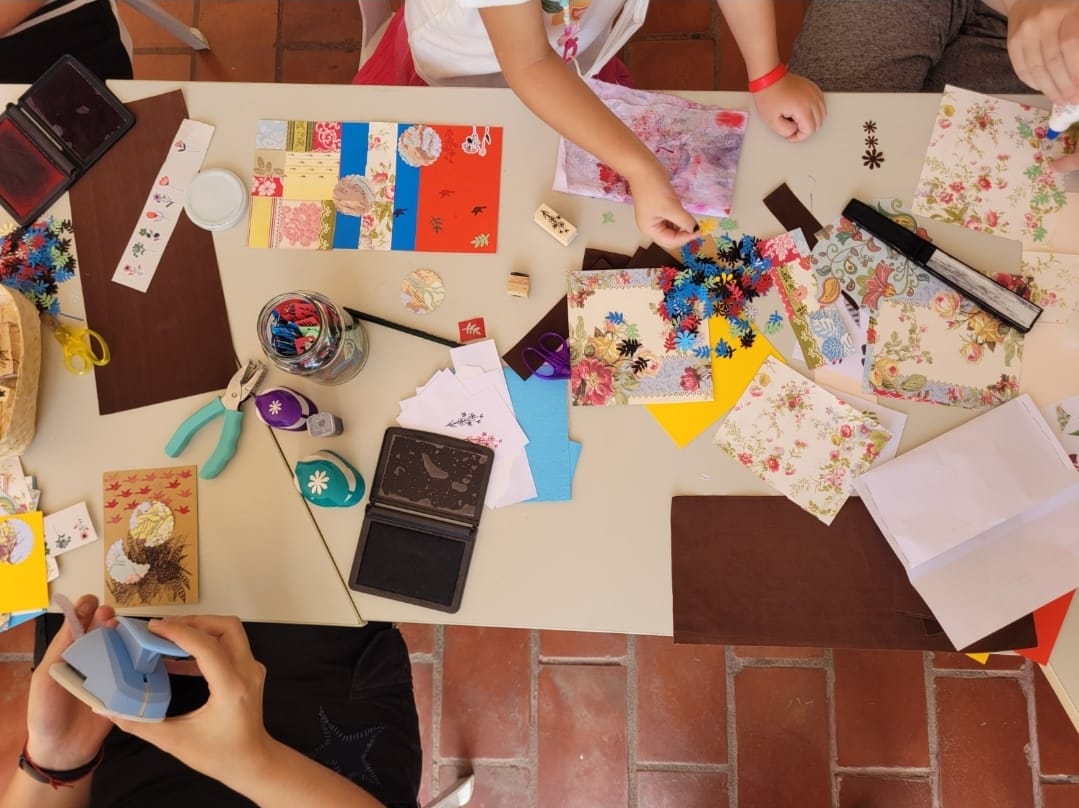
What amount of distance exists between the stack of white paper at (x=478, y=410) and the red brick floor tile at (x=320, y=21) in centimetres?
111

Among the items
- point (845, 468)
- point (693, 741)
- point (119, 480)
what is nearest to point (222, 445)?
point (119, 480)

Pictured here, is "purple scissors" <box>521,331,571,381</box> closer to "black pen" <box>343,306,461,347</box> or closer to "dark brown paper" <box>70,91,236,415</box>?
"black pen" <box>343,306,461,347</box>

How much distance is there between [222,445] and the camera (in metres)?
0.91

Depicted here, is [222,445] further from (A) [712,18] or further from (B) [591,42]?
(A) [712,18]

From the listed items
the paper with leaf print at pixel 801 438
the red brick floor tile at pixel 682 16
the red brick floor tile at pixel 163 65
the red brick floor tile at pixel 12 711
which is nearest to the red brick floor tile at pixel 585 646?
the paper with leaf print at pixel 801 438

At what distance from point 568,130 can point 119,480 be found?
0.70 metres

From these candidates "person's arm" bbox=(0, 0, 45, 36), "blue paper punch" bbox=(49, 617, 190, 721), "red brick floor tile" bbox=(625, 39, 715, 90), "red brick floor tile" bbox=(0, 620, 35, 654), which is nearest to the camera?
"blue paper punch" bbox=(49, 617, 190, 721)

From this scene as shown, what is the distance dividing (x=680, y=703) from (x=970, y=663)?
1.82 feet

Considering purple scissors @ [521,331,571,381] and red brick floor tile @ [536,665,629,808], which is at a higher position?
purple scissors @ [521,331,571,381]

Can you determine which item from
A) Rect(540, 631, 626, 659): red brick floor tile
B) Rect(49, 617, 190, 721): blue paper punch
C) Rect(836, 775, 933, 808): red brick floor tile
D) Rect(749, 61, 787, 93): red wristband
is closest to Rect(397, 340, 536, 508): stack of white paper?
Rect(49, 617, 190, 721): blue paper punch

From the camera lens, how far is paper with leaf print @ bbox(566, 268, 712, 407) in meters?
0.90

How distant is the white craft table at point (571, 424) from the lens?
2.94 ft

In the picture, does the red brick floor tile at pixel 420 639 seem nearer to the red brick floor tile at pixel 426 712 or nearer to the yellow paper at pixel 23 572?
the red brick floor tile at pixel 426 712

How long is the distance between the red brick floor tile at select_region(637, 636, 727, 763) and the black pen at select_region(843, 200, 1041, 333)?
2.77 ft
